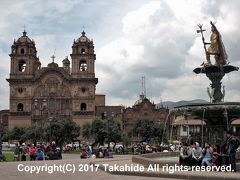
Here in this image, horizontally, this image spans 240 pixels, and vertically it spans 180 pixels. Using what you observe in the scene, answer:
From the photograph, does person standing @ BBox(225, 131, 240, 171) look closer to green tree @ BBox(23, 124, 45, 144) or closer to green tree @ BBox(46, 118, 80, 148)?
green tree @ BBox(46, 118, 80, 148)

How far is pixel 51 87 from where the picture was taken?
92062 mm

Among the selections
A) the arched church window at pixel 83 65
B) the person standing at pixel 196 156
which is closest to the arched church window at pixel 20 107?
the arched church window at pixel 83 65

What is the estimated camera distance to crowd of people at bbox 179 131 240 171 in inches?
572

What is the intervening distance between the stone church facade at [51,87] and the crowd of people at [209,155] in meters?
75.3

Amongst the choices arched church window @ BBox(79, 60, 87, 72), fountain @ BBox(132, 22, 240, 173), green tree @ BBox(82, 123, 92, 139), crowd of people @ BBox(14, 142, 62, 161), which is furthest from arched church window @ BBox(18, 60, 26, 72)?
fountain @ BBox(132, 22, 240, 173)

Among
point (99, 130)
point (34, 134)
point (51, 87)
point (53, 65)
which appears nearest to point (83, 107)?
point (51, 87)

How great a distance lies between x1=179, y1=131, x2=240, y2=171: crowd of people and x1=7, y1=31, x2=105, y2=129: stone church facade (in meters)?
75.3

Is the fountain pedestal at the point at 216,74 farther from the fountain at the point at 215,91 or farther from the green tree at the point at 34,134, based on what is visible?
the green tree at the point at 34,134

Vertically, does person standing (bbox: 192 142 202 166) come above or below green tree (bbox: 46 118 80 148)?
below

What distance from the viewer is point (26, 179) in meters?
14.6

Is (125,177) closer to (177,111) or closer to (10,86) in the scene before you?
(177,111)

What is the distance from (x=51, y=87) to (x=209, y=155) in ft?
256

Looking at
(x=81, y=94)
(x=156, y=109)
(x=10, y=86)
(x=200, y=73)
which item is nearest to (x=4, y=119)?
(x=10, y=86)

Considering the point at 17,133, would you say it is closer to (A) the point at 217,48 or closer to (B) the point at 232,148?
(A) the point at 217,48
